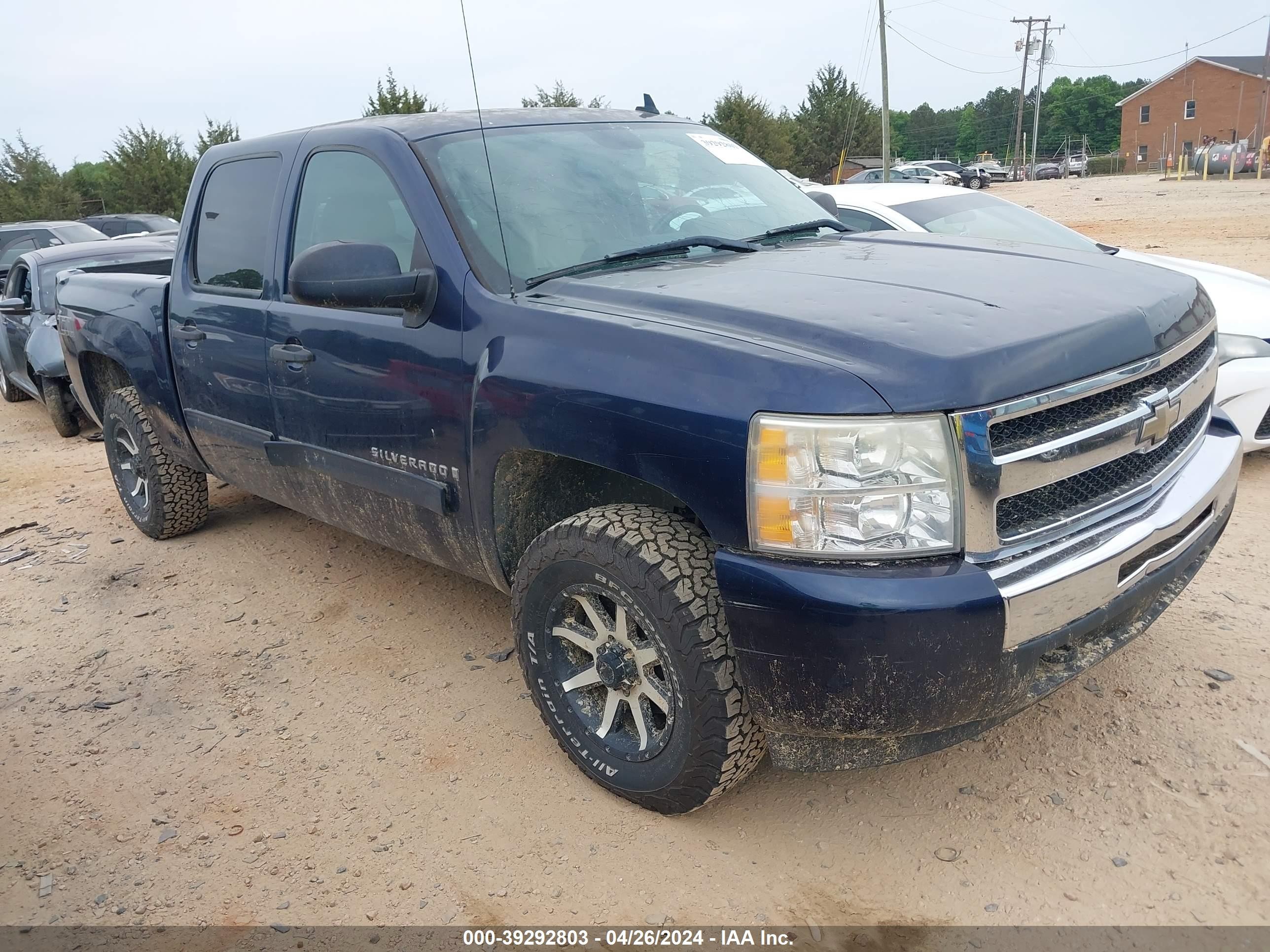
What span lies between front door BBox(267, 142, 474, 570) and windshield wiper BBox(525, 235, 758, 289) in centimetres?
31

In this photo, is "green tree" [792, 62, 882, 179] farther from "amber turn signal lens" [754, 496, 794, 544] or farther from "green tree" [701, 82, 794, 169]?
"amber turn signal lens" [754, 496, 794, 544]

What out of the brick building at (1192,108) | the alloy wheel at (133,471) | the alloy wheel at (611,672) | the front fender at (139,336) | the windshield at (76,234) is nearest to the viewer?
the alloy wheel at (611,672)

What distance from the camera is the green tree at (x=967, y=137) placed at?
100 meters

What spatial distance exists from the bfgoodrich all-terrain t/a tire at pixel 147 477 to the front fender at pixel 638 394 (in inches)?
114

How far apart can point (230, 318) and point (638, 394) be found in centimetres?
228

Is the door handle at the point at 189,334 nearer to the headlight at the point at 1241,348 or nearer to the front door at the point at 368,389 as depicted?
the front door at the point at 368,389

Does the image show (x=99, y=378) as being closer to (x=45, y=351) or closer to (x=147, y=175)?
(x=45, y=351)

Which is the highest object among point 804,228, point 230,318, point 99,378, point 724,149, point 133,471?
point 724,149

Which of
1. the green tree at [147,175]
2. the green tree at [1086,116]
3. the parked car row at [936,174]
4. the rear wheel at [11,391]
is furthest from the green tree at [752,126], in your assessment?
the green tree at [1086,116]

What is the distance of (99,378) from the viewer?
575 cm

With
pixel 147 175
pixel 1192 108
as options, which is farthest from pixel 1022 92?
pixel 147 175

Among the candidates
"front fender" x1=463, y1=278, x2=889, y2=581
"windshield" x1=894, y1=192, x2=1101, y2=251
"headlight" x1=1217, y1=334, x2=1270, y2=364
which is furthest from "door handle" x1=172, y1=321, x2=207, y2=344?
"headlight" x1=1217, y1=334, x2=1270, y2=364

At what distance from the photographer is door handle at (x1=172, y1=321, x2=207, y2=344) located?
419cm

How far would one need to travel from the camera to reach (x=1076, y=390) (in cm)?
231
